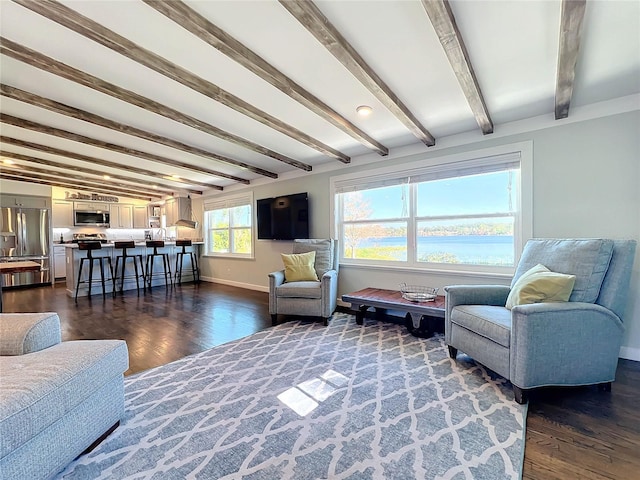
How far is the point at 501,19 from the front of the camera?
5.30 ft

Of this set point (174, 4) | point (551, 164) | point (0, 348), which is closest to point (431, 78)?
point (551, 164)

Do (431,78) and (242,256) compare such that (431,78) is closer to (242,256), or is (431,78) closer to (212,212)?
(242,256)

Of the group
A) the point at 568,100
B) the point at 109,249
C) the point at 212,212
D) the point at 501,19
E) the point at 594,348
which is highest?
the point at 501,19

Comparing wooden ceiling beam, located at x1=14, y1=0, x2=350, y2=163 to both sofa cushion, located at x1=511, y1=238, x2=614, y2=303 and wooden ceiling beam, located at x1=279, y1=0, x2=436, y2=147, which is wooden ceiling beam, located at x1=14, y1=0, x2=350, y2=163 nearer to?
wooden ceiling beam, located at x1=279, y1=0, x2=436, y2=147

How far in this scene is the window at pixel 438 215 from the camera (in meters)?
3.07

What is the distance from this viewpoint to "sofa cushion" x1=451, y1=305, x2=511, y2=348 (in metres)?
1.93

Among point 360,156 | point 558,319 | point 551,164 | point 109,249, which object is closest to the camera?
point 558,319

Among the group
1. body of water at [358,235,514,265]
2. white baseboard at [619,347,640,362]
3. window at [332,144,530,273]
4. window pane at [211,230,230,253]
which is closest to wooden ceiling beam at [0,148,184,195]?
window pane at [211,230,230,253]

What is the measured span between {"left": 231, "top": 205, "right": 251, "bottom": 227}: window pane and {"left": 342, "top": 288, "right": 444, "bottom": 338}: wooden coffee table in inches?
129

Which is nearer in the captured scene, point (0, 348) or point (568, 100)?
point (0, 348)

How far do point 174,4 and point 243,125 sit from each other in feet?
5.34

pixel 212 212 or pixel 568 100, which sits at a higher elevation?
pixel 568 100

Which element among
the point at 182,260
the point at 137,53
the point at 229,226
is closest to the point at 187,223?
the point at 182,260

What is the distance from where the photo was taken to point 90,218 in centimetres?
748
